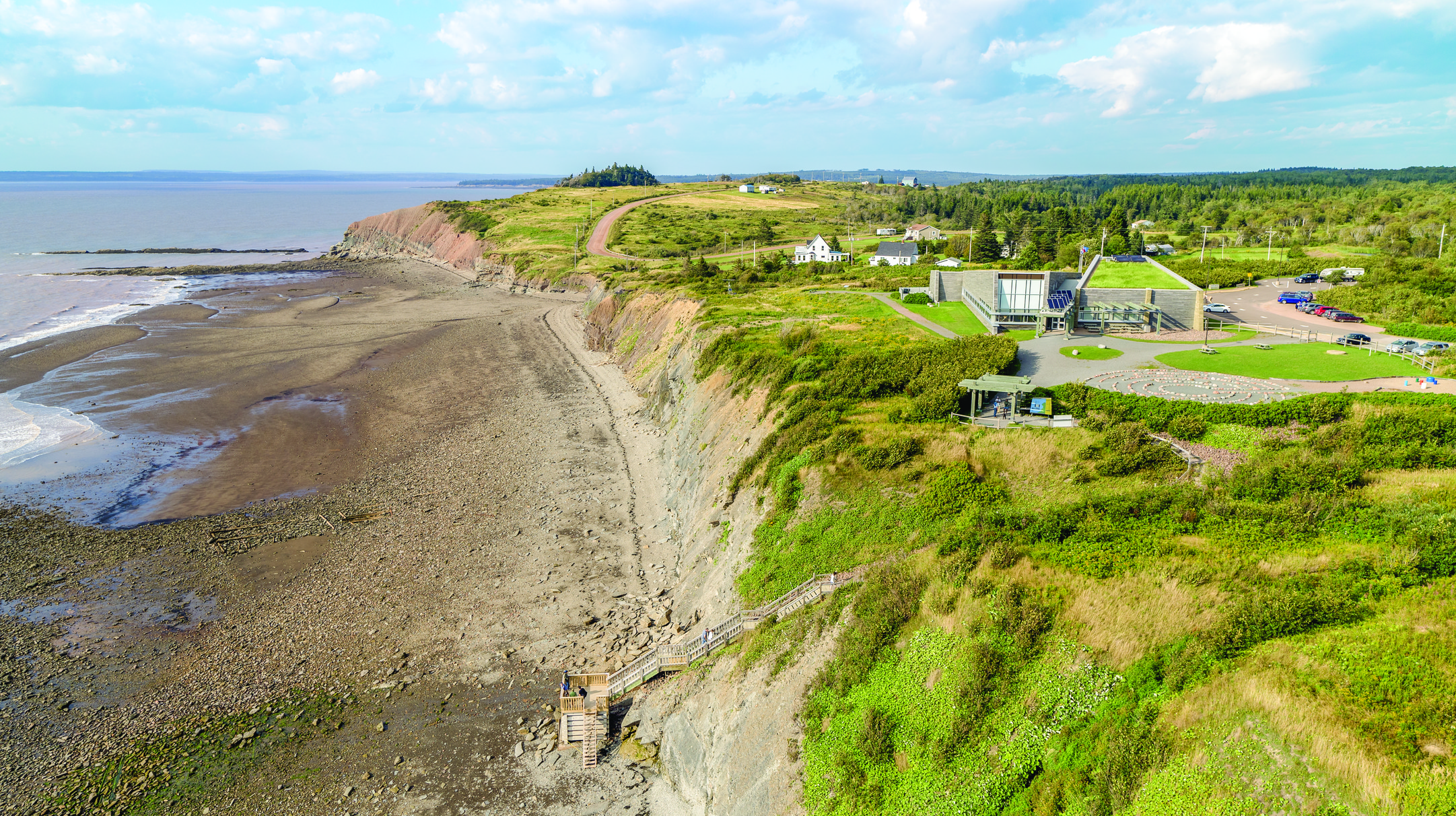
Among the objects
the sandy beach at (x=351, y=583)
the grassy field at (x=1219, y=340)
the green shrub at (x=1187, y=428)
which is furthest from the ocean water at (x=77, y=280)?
the grassy field at (x=1219, y=340)

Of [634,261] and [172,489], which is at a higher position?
[634,261]

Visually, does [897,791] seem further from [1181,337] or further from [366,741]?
[1181,337]

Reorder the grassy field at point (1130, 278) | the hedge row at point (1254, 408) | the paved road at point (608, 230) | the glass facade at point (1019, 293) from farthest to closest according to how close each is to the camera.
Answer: the paved road at point (608, 230), the grassy field at point (1130, 278), the glass facade at point (1019, 293), the hedge row at point (1254, 408)

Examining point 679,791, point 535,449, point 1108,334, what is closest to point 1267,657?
point 679,791

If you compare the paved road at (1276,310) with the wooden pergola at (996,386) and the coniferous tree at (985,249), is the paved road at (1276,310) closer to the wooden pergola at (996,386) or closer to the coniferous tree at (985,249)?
the wooden pergola at (996,386)

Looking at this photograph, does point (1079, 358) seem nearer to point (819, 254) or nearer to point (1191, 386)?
point (1191, 386)

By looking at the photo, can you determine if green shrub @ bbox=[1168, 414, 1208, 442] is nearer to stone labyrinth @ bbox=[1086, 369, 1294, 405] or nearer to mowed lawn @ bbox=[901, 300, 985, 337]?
stone labyrinth @ bbox=[1086, 369, 1294, 405]

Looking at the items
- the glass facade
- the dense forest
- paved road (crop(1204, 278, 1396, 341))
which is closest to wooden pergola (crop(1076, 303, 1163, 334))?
the glass facade
